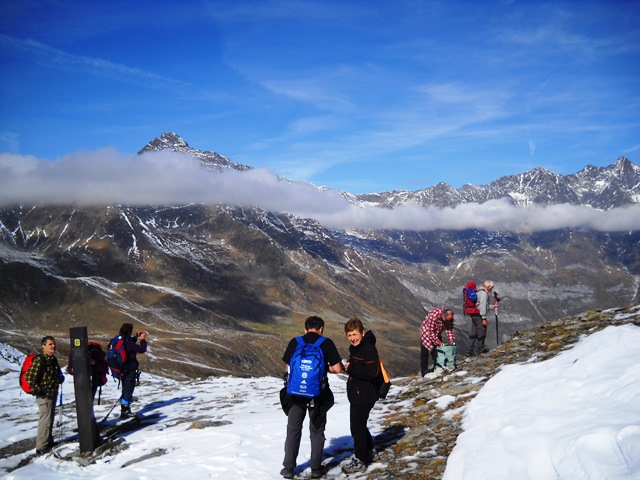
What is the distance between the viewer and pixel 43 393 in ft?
48.9

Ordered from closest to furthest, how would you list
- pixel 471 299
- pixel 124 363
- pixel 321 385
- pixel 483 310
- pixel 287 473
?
pixel 321 385, pixel 287 473, pixel 124 363, pixel 483 310, pixel 471 299

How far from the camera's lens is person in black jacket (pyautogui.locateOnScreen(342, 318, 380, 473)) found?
35.3 feet

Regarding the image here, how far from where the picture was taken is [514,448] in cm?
865

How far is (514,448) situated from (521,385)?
3.83 m

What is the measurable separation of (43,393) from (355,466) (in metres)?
9.70

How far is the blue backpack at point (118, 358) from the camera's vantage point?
1820 cm

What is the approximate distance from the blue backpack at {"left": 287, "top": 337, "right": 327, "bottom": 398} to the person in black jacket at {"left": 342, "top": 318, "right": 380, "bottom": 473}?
0.67 m

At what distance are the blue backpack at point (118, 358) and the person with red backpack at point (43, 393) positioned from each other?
9.64 feet

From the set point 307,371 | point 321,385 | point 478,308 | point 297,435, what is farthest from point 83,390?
point 478,308

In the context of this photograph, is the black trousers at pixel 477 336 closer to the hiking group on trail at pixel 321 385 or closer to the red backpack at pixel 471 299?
the red backpack at pixel 471 299

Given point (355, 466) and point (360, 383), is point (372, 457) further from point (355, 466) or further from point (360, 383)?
point (360, 383)

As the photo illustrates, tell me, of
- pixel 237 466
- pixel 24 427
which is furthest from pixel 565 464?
pixel 24 427

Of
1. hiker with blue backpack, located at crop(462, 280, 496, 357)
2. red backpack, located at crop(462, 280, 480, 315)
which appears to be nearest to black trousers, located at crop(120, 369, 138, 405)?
hiker with blue backpack, located at crop(462, 280, 496, 357)

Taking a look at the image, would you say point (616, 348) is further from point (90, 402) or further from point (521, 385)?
point (90, 402)
